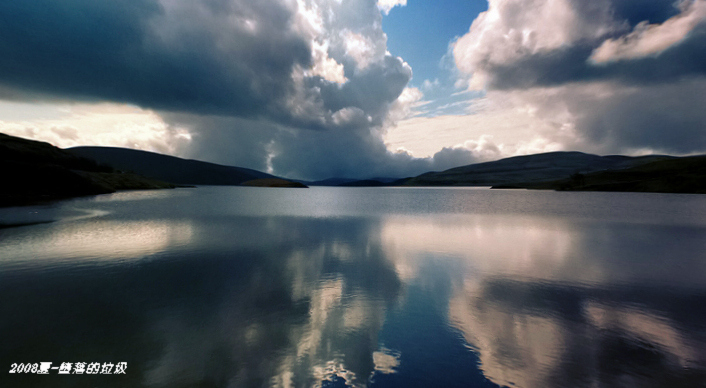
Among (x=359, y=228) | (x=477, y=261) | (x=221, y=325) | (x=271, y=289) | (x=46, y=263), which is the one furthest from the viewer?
(x=359, y=228)

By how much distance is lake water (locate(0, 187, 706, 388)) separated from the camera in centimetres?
705

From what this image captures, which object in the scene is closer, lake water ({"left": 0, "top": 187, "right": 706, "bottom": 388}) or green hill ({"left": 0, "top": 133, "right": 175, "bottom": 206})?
lake water ({"left": 0, "top": 187, "right": 706, "bottom": 388})

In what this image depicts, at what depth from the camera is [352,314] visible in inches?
406

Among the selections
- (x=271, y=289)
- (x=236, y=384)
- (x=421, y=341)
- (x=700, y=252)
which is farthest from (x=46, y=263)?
(x=700, y=252)

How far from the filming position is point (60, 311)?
1015cm

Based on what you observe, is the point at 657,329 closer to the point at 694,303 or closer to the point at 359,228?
the point at 694,303

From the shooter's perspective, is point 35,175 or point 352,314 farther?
point 35,175

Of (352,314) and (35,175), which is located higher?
(35,175)

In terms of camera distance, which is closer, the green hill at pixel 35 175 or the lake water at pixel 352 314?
the lake water at pixel 352 314

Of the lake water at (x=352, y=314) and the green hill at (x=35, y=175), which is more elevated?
the green hill at (x=35, y=175)

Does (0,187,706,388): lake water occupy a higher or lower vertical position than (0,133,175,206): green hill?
lower

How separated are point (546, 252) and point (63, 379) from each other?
24.7 m

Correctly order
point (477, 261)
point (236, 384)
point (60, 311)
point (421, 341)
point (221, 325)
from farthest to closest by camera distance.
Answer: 1. point (477, 261)
2. point (60, 311)
3. point (221, 325)
4. point (421, 341)
5. point (236, 384)

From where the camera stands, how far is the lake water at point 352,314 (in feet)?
23.1
